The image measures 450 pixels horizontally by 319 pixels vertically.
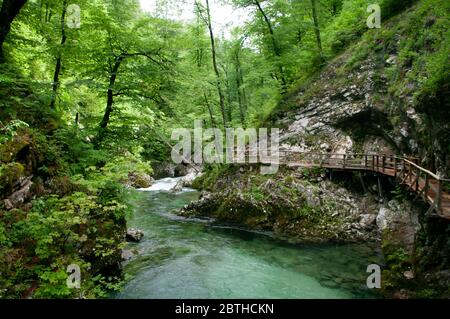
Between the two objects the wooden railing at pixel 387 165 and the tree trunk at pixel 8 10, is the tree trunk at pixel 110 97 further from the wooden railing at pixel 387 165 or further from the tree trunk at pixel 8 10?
the wooden railing at pixel 387 165

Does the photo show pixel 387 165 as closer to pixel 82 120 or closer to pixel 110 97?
pixel 110 97

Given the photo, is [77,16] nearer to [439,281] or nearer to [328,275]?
[328,275]

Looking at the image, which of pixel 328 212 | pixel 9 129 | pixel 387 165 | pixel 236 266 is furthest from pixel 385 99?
pixel 9 129

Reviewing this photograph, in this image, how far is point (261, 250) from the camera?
12891mm

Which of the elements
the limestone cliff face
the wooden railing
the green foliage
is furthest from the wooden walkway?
the green foliage

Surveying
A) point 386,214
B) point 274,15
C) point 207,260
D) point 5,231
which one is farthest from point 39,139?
Result: point 274,15

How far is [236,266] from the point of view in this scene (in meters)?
11.4

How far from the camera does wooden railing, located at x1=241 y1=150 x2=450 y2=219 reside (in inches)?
356

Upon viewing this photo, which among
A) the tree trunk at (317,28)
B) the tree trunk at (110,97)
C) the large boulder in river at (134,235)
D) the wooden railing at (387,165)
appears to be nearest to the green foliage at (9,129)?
the tree trunk at (110,97)

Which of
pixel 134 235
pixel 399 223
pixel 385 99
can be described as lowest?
pixel 134 235

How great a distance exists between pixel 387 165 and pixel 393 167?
19.3 inches

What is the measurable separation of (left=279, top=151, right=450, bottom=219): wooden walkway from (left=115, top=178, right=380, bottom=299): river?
323cm

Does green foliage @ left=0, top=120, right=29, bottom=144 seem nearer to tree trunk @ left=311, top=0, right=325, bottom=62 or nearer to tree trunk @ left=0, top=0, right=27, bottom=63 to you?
tree trunk @ left=0, top=0, right=27, bottom=63

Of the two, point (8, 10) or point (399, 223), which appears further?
point (399, 223)
